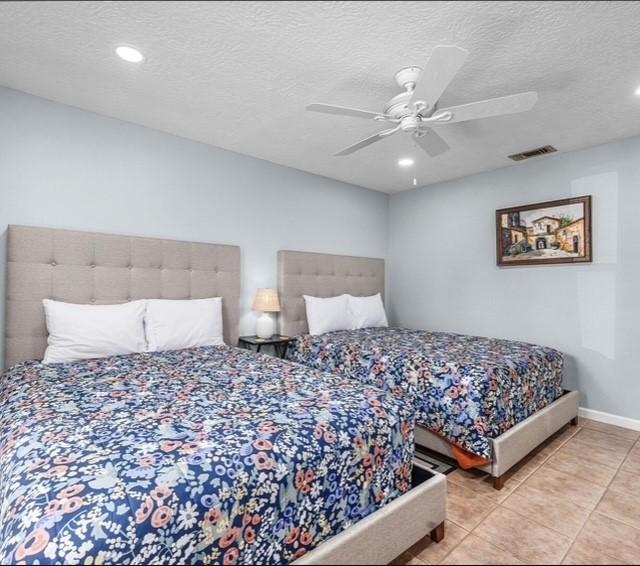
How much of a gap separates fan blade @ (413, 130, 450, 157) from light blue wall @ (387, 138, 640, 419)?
5.55ft

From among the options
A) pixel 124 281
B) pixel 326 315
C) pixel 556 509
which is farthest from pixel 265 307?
pixel 556 509

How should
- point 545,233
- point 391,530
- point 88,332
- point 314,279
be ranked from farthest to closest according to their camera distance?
point 314,279, point 545,233, point 88,332, point 391,530

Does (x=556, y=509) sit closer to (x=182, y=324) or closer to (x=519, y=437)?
(x=519, y=437)

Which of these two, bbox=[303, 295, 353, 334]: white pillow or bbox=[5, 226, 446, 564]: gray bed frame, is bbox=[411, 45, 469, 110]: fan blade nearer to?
bbox=[5, 226, 446, 564]: gray bed frame

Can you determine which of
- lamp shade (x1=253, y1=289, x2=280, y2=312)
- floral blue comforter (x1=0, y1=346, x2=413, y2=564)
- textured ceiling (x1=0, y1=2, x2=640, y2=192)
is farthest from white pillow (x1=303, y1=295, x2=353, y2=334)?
floral blue comforter (x1=0, y1=346, x2=413, y2=564)

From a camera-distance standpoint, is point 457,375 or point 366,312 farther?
point 366,312

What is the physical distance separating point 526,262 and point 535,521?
272 cm

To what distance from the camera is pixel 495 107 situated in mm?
1851

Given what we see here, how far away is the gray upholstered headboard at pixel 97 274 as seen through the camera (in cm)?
231

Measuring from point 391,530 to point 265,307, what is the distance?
2.30 m

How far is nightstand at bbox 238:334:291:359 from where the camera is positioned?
323cm

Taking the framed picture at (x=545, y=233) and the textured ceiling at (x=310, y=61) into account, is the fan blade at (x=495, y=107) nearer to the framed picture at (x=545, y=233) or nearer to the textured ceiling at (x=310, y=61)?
the textured ceiling at (x=310, y=61)

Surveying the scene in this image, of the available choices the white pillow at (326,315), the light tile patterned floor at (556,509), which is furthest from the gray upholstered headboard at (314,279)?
the light tile patterned floor at (556,509)

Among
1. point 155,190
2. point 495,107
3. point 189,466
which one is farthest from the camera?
point 155,190
